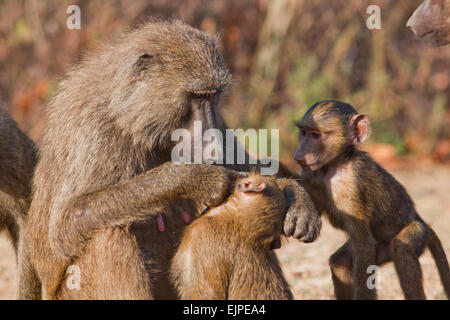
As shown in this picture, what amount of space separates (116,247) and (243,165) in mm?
1003

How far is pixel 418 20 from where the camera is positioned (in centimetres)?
425

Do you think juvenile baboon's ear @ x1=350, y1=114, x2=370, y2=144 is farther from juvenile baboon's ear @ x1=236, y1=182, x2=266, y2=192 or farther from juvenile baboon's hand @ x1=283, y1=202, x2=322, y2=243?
juvenile baboon's ear @ x1=236, y1=182, x2=266, y2=192

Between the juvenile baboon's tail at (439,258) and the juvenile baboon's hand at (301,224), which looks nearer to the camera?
the juvenile baboon's hand at (301,224)

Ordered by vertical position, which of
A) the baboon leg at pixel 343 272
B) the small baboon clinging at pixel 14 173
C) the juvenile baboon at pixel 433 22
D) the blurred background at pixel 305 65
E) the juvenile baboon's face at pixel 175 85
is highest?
the blurred background at pixel 305 65

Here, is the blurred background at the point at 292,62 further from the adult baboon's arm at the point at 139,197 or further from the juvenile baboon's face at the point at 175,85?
the adult baboon's arm at the point at 139,197

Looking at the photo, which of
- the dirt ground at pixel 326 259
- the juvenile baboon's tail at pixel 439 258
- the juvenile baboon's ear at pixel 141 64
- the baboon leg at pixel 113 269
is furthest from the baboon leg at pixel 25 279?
the juvenile baboon's tail at pixel 439 258

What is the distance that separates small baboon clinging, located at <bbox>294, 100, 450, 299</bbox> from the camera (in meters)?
4.09

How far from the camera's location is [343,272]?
424cm

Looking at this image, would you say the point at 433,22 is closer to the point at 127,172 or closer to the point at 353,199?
the point at 353,199

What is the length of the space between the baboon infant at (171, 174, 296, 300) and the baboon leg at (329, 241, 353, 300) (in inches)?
31.5

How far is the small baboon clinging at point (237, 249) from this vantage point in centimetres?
338

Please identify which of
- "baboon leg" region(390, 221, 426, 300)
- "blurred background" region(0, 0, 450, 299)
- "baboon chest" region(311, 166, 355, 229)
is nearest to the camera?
"baboon leg" region(390, 221, 426, 300)

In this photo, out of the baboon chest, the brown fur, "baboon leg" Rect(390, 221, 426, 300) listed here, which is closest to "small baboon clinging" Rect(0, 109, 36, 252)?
the brown fur

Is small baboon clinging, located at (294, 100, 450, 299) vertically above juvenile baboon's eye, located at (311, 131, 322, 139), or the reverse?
juvenile baboon's eye, located at (311, 131, 322, 139)
